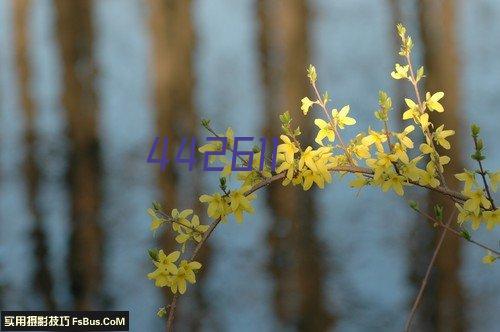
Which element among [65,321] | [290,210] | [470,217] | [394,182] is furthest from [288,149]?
[65,321]

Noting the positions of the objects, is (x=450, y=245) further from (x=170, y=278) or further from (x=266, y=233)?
(x=170, y=278)

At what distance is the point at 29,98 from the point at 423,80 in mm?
949

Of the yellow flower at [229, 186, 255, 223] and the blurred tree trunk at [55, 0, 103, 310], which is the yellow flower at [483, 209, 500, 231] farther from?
the blurred tree trunk at [55, 0, 103, 310]

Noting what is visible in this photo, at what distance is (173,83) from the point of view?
67.1 inches

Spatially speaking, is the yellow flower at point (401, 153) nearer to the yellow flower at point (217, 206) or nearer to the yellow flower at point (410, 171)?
the yellow flower at point (410, 171)

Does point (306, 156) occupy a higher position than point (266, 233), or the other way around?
point (306, 156)

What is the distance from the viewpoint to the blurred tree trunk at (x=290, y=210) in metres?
1.64

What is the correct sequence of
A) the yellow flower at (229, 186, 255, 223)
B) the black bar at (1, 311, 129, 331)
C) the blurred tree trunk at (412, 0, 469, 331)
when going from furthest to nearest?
the blurred tree trunk at (412, 0, 469, 331) < the black bar at (1, 311, 129, 331) < the yellow flower at (229, 186, 255, 223)

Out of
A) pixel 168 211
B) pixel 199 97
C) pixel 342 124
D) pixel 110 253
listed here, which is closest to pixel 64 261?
pixel 110 253

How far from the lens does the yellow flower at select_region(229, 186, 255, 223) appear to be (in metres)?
0.79

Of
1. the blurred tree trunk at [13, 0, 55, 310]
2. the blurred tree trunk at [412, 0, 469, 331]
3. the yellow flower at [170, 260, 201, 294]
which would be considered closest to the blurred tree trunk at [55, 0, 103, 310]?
the blurred tree trunk at [13, 0, 55, 310]

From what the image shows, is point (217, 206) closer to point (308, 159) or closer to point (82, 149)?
point (308, 159)

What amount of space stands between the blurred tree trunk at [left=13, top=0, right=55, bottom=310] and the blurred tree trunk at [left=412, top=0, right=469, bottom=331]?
90cm

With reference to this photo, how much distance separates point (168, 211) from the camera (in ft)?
5.56
